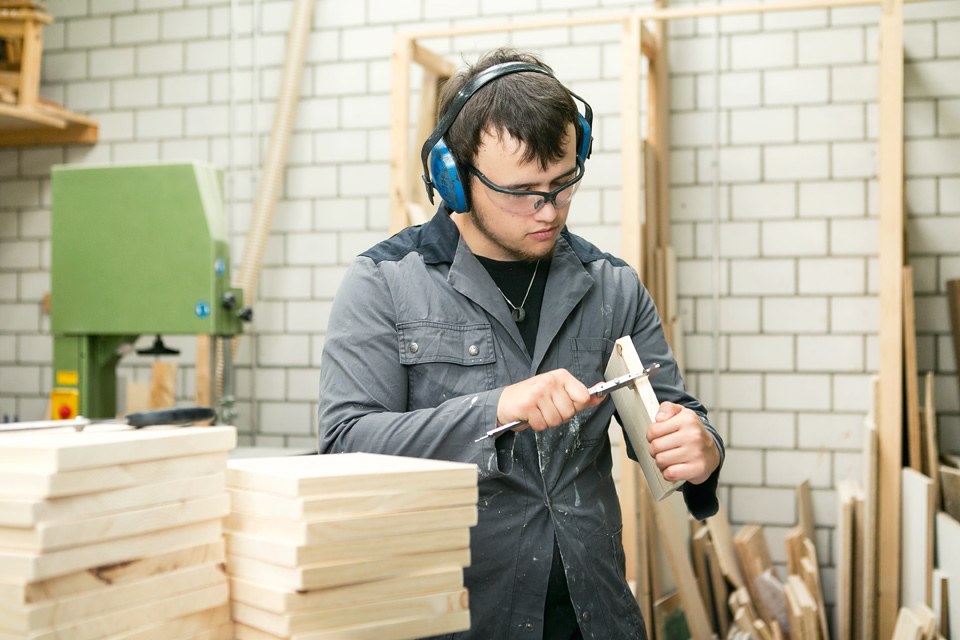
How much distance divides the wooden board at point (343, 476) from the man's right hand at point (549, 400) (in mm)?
207

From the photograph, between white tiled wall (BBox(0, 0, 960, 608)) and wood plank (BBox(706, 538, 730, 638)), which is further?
white tiled wall (BBox(0, 0, 960, 608))

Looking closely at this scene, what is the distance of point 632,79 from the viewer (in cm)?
346

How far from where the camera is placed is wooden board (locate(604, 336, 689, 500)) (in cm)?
155

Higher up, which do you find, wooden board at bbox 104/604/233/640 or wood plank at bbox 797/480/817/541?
wooden board at bbox 104/604/233/640

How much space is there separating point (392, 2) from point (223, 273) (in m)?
1.91

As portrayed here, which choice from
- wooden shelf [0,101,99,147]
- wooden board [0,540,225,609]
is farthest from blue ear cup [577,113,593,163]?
wooden shelf [0,101,99,147]

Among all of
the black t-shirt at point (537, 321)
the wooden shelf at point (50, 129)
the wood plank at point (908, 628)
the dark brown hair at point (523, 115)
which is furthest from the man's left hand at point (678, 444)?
the wooden shelf at point (50, 129)

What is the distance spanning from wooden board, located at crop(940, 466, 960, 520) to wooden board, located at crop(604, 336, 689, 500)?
1904 millimetres

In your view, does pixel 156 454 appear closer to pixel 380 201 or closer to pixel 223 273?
pixel 223 273

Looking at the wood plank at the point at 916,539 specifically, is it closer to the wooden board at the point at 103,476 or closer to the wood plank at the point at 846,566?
the wood plank at the point at 846,566

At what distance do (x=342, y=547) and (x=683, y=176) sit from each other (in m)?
3.44

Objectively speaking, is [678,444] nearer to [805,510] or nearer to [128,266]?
[128,266]

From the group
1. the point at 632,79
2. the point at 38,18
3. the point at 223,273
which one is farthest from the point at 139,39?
the point at 632,79

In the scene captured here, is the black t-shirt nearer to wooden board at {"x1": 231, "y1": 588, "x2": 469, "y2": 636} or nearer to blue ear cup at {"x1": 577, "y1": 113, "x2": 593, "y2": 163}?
blue ear cup at {"x1": 577, "y1": 113, "x2": 593, "y2": 163}
